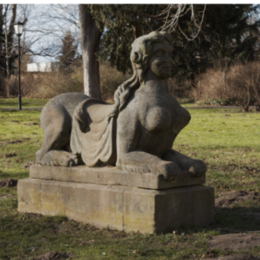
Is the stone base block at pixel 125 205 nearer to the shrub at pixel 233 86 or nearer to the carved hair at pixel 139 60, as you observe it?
the carved hair at pixel 139 60

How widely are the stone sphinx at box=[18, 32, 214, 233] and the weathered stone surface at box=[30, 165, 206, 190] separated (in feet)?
0.04

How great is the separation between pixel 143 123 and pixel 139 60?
2.61 feet

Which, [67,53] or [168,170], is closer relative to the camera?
[168,170]

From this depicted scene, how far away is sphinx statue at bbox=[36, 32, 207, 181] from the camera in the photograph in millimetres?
5598

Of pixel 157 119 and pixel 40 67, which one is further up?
pixel 40 67

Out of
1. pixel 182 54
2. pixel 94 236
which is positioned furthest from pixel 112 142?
pixel 182 54

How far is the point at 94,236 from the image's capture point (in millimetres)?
5480

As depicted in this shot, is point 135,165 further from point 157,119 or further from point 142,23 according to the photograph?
point 142,23

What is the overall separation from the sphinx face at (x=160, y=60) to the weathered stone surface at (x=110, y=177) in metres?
1.27

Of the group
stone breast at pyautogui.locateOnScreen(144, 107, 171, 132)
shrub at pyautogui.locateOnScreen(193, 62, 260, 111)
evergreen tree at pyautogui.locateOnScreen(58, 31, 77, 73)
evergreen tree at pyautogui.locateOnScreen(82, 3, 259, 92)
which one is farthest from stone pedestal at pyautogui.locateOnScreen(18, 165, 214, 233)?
evergreen tree at pyautogui.locateOnScreen(58, 31, 77, 73)

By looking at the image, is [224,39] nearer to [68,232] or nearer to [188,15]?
[188,15]

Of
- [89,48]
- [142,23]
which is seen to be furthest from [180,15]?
[89,48]

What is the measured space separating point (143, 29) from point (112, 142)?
1626 cm

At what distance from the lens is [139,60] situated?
18.9 ft
